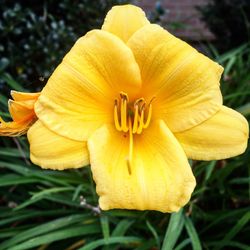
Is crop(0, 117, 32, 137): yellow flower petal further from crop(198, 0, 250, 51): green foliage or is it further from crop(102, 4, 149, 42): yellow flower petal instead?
crop(198, 0, 250, 51): green foliage

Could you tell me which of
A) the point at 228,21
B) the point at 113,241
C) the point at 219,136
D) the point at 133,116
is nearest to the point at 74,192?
the point at 113,241

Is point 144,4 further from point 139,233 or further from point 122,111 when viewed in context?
point 122,111

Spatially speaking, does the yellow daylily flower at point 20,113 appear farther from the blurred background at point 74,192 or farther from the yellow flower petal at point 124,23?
the yellow flower petal at point 124,23

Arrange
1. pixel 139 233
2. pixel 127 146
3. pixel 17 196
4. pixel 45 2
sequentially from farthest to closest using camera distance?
pixel 45 2
pixel 17 196
pixel 139 233
pixel 127 146

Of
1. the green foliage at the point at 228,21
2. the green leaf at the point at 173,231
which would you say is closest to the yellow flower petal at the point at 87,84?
the green leaf at the point at 173,231

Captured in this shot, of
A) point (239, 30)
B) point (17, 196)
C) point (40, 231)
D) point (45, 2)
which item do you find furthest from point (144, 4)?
point (40, 231)

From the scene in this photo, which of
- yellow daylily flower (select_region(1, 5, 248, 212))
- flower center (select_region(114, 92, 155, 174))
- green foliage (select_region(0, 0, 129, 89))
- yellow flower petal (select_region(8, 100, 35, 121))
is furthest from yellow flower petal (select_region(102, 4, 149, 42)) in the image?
green foliage (select_region(0, 0, 129, 89))

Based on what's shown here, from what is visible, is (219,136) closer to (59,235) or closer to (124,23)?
(124,23)
